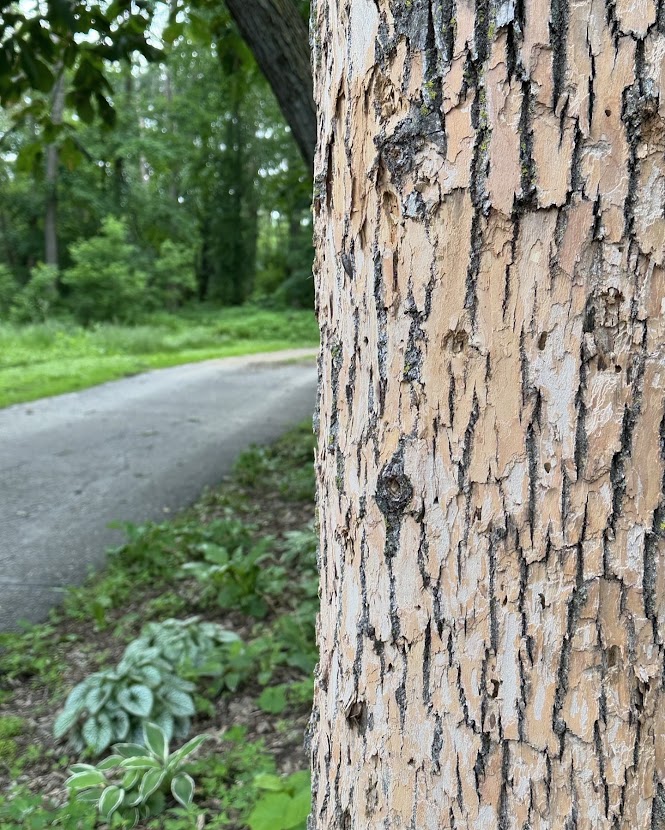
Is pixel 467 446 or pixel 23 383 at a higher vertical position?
pixel 467 446

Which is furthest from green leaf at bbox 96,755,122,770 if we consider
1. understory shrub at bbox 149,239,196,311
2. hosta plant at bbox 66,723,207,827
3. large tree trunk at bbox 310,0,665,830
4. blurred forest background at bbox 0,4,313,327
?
understory shrub at bbox 149,239,196,311

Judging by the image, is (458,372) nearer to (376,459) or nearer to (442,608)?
(376,459)

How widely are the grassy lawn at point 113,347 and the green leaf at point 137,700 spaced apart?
6867 millimetres

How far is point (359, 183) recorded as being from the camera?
90cm

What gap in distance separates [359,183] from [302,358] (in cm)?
1530

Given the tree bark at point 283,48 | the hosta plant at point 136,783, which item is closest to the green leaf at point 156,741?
the hosta plant at point 136,783

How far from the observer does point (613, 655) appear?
82 cm

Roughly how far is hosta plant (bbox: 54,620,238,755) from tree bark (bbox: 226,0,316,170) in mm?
2471

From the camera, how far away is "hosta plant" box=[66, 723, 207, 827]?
2201 millimetres

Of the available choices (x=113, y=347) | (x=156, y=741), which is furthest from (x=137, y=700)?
(x=113, y=347)

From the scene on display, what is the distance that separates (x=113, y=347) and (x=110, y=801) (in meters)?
13.6


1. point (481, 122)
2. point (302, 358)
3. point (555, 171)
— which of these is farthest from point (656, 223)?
point (302, 358)

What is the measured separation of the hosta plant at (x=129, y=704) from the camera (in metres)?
2.57

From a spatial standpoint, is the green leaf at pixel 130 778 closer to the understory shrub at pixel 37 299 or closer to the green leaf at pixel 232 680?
the green leaf at pixel 232 680
